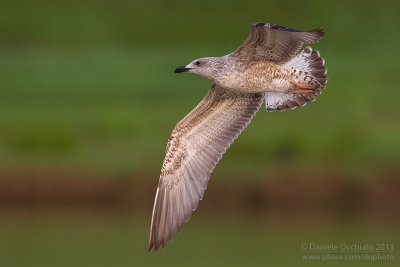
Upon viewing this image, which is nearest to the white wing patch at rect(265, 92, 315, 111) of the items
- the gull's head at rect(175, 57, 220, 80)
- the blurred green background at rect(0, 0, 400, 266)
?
the gull's head at rect(175, 57, 220, 80)

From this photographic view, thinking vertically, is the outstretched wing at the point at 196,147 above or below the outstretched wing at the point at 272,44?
below

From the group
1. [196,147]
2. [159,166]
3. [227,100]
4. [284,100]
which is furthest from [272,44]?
[159,166]

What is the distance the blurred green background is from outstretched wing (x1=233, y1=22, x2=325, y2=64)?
17.4 feet

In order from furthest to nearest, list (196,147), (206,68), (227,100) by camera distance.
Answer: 1. (196,147)
2. (227,100)
3. (206,68)

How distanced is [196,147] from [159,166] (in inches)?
285

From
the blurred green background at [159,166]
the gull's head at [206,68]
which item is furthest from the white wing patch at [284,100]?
the blurred green background at [159,166]

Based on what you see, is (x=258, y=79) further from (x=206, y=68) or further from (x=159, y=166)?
(x=159, y=166)

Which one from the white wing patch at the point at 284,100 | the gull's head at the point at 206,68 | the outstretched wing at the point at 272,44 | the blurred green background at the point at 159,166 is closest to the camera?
the outstretched wing at the point at 272,44

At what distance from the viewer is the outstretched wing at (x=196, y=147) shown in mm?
12414

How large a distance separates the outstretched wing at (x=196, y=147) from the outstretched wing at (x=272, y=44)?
726 millimetres

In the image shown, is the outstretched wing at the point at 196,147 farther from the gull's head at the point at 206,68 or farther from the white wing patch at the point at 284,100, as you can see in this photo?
the gull's head at the point at 206,68

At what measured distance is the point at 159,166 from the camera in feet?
65.1

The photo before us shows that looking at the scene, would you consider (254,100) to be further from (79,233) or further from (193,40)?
(193,40)

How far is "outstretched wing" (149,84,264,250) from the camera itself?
12414 millimetres
